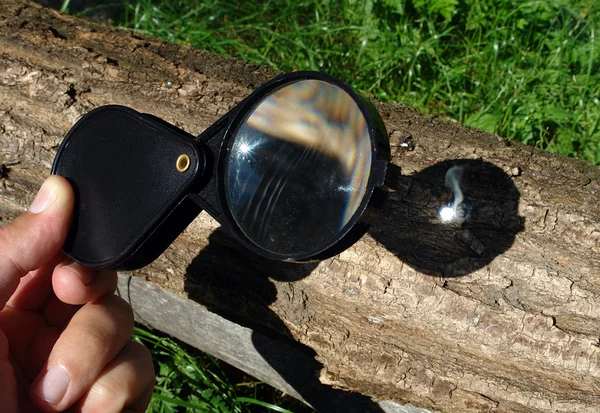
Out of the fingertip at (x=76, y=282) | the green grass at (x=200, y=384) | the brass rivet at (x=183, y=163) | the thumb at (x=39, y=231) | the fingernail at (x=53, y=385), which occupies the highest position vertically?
the brass rivet at (x=183, y=163)

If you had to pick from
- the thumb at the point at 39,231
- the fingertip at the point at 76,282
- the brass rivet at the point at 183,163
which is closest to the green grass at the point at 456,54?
the fingertip at the point at 76,282

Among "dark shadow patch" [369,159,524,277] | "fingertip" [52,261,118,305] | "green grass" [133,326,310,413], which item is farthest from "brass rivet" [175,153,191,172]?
"green grass" [133,326,310,413]

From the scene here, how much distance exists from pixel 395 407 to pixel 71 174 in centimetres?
122

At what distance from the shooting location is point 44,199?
1649 millimetres

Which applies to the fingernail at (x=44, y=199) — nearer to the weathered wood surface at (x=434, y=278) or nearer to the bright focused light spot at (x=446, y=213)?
the weathered wood surface at (x=434, y=278)

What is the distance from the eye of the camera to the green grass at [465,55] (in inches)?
120

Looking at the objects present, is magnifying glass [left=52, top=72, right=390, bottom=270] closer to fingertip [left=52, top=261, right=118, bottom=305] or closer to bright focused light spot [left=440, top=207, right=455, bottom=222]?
fingertip [left=52, top=261, right=118, bottom=305]

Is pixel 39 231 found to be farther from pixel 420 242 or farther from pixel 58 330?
pixel 420 242

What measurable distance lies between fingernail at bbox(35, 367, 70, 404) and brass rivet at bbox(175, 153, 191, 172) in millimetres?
619

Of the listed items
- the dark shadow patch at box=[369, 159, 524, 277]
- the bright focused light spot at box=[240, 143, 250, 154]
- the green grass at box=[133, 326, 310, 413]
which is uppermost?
the bright focused light spot at box=[240, 143, 250, 154]

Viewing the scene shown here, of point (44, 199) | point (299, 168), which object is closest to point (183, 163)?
point (299, 168)

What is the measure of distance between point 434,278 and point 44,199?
3.48ft

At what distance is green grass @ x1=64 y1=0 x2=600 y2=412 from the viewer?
3.04 metres

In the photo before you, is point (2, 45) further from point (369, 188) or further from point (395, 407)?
point (395, 407)
